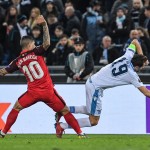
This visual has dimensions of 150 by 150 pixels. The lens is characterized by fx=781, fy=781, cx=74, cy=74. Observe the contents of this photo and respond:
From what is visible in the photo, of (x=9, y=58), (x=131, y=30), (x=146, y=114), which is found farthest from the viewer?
(x=9, y=58)

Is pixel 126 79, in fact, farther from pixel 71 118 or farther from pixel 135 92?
pixel 135 92

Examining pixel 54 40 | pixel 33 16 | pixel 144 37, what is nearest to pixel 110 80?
pixel 144 37

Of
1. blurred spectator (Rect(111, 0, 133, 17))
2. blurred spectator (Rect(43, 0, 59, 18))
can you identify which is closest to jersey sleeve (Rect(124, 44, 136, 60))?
blurred spectator (Rect(111, 0, 133, 17))

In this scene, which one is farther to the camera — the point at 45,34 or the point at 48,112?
the point at 48,112

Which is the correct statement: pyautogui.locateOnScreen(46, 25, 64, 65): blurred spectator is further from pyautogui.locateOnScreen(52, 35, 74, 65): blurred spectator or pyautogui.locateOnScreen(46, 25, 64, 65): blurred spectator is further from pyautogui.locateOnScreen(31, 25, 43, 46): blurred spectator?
pyautogui.locateOnScreen(31, 25, 43, 46): blurred spectator

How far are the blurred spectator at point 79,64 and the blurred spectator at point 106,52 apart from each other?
4.02 ft

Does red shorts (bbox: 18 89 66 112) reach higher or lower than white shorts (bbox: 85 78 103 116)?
higher

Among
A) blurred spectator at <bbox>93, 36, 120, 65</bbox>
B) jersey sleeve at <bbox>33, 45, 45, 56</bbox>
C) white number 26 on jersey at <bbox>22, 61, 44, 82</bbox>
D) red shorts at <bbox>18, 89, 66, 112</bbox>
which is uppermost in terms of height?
jersey sleeve at <bbox>33, 45, 45, 56</bbox>

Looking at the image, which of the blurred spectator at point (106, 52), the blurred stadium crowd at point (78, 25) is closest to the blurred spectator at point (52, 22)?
the blurred stadium crowd at point (78, 25)

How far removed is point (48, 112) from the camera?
1786cm

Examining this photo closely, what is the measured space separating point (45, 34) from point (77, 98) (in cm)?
351

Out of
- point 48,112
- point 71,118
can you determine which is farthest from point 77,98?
point 71,118

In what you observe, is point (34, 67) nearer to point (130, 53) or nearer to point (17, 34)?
point (130, 53)

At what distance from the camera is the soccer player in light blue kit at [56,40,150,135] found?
47.8ft
